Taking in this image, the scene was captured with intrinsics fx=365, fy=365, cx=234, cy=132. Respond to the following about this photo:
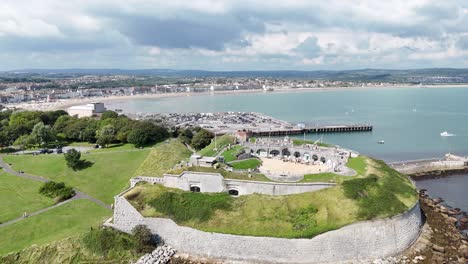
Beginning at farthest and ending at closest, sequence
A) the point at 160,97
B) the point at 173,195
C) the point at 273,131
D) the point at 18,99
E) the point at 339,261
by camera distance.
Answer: the point at 160,97, the point at 18,99, the point at 273,131, the point at 173,195, the point at 339,261

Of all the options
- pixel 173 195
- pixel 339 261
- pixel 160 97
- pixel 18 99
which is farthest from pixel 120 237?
pixel 160 97

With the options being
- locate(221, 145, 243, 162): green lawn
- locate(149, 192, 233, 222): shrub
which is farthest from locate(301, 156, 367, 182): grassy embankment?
locate(221, 145, 243, 162): green lawn

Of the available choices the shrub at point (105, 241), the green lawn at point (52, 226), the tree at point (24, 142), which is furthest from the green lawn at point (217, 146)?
the tree at point (24, 142)

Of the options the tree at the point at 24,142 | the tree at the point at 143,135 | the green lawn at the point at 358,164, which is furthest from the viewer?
the tree at the point at 24,142

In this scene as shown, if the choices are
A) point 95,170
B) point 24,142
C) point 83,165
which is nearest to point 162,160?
point 95,170

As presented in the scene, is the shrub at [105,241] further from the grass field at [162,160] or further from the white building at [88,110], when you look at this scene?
the white building at [88,110]

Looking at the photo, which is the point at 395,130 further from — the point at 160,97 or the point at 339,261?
the point at 160,97
